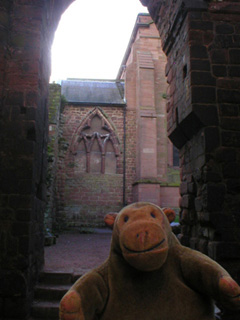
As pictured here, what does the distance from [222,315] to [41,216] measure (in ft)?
10.5

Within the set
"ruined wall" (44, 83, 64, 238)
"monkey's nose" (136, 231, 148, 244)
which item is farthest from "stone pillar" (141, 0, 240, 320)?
"ruined wall" (44, 83, 64, 238)

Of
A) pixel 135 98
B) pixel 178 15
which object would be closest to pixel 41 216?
pixel 178 15

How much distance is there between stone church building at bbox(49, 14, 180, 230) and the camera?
49.7 feet

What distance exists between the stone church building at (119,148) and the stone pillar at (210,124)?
9.67m

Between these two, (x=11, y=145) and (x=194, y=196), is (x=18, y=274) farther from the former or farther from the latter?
(x=194, y=196)

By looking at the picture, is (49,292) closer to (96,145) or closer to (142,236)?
(142,236)

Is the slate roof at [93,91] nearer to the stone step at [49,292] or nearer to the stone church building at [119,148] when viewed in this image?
the stone church building at [119,148]

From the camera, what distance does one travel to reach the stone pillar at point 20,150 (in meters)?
4.02

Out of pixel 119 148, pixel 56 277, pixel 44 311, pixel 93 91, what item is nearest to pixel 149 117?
pixel 119 148

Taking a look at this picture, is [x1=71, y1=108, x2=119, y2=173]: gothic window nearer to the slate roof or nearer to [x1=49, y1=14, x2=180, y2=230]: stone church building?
[x1=49, y1=14, x2=180, y2=230]: stone church building

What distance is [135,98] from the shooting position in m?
17.0

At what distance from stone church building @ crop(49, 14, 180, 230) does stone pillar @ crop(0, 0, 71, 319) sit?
10.2 metres

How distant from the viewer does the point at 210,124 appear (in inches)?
173

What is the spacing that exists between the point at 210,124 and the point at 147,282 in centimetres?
302
